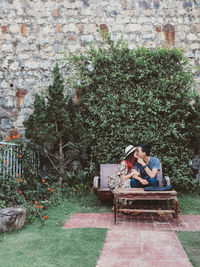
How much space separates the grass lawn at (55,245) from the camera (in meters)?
2.94

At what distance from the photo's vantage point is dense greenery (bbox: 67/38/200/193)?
20.7ft

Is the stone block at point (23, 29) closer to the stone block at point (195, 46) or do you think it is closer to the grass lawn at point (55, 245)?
the stone block at point (195, 46)

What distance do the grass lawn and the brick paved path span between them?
0.11 m

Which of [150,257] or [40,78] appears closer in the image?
[150,257]

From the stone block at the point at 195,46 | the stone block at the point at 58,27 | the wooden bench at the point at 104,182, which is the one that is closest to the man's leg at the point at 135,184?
the wooden bench at the point at 104,182

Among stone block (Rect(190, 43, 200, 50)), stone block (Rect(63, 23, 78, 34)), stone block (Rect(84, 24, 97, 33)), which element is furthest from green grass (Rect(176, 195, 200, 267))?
stone block (Rect(63, 23, 78, 34))

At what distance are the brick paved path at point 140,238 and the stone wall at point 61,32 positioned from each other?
12.7ft

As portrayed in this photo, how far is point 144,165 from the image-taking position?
4961 mm

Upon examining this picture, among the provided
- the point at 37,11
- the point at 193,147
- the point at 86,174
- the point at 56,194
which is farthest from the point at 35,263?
the point at 37,11

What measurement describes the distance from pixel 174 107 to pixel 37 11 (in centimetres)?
449

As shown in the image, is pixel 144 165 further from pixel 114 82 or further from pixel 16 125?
pixel 16 125

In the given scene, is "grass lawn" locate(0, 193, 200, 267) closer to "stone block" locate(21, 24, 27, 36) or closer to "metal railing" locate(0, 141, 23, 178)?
"metal railing" locate(0, 141, 23, 178)

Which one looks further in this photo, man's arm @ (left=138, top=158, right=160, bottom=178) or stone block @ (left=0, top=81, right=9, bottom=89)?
stone block @ (left=0, top=81, right=9, bottom=89)

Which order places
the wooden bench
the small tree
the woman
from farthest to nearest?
the small tree
the wooden bench
the woman
